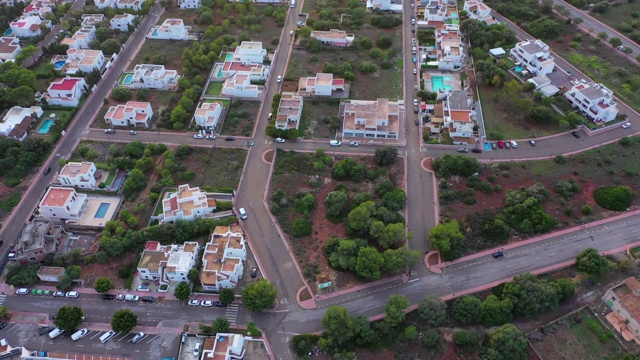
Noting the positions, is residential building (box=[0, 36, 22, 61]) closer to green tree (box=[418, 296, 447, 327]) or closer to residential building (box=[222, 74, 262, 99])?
residential building (box=[222, 74, 262, 99])

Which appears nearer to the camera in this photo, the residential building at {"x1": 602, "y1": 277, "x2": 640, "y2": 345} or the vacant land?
the vacant land

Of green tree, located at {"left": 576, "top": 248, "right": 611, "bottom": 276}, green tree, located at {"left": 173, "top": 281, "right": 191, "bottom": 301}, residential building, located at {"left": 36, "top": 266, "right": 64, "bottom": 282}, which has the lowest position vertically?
green tree, located at {"left": 576, "top": 248, "right": 611, "bottom": 276}

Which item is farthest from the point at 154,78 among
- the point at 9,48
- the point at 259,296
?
the point at 259,296

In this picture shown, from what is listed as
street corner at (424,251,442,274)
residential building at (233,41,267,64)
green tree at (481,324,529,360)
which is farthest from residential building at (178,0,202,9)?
green tree at (481,324,529,360)

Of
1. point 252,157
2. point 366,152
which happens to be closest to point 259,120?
point 252,157

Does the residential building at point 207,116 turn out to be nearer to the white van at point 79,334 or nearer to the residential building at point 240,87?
the residential building at point 240,87

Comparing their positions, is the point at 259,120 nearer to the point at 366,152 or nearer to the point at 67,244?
the point at 366,152
